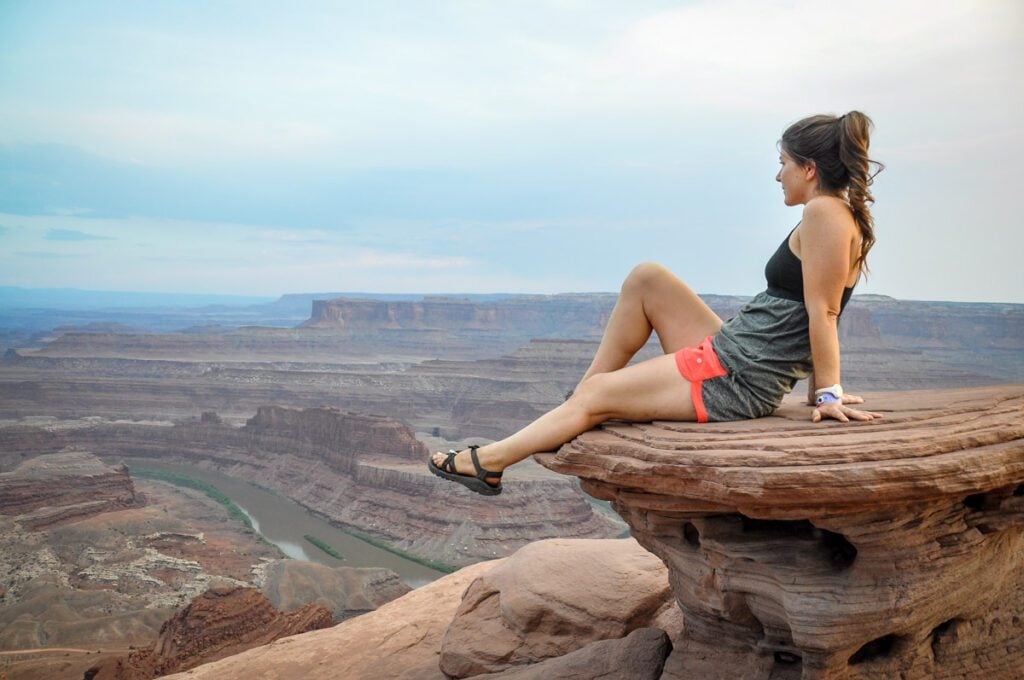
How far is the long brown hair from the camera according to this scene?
15.0ft

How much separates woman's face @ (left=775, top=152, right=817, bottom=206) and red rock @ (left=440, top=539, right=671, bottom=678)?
3467 mm

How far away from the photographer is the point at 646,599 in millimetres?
6762

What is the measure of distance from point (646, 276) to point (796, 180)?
3.40 ft

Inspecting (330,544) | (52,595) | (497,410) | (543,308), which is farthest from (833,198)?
(543,308)

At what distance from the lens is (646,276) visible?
5227mm

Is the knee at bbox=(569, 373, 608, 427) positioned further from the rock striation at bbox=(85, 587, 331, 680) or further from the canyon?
the rock striation at bbox=(85, 587, 331, 680)

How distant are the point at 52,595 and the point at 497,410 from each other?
111 feet

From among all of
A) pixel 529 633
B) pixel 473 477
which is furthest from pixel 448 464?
pixel 529 633

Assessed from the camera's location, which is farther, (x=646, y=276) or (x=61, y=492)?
(x=61, y=492)

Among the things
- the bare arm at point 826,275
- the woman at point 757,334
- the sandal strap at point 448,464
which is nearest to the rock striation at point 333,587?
the sandal strap at point 448,464

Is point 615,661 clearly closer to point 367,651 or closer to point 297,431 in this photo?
point 367,651

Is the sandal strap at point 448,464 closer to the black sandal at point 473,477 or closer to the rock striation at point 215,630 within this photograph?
the black sandal at point 473,477

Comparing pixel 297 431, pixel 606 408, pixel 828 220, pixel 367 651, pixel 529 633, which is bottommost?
pixel 297 431

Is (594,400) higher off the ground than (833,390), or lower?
lower
